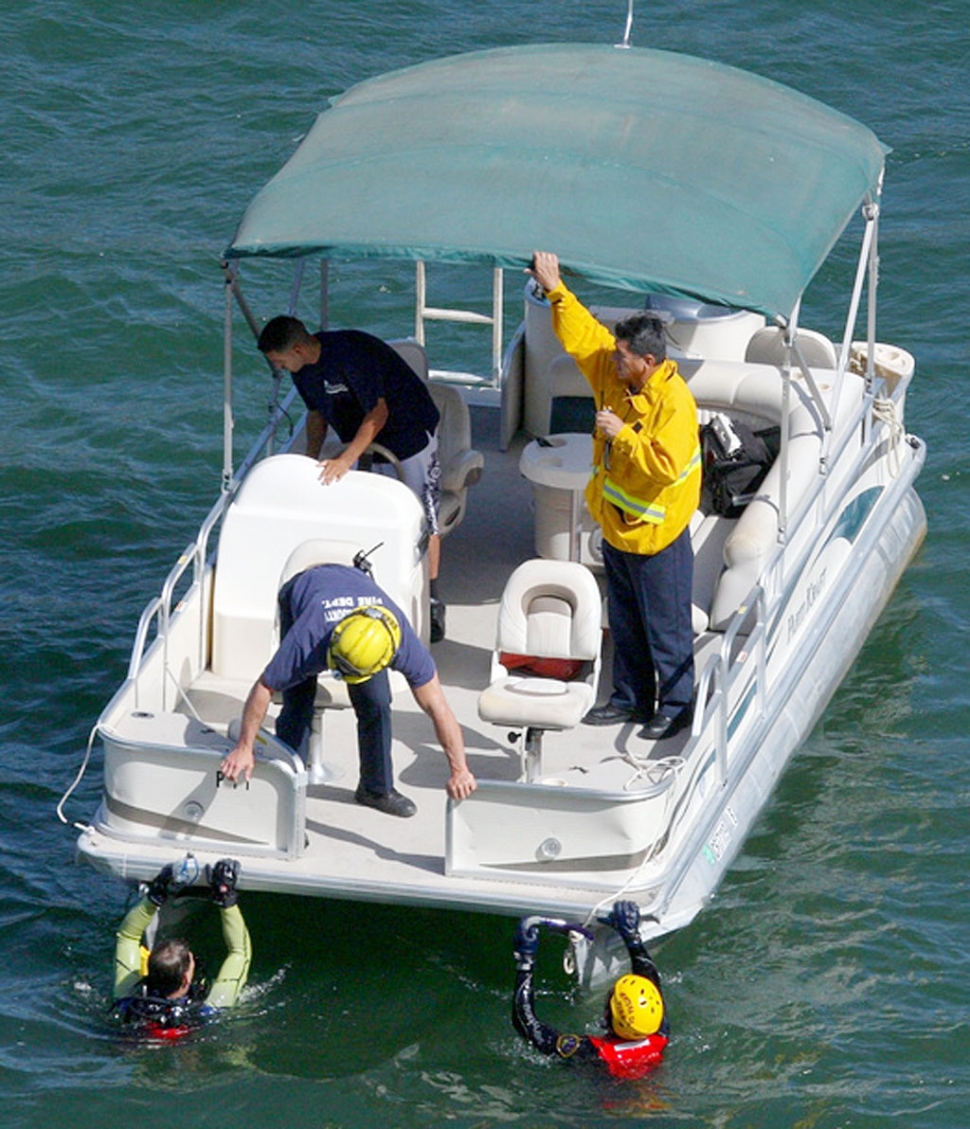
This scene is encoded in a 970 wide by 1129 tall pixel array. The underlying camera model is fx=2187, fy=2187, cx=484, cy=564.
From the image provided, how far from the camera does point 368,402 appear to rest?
33.1ft

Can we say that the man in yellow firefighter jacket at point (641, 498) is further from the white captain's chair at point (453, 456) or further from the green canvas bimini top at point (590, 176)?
the white captain's chair at point (453, 456)

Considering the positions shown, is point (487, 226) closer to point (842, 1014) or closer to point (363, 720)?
point (363, 720)

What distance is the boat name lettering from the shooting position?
1030 centimetres

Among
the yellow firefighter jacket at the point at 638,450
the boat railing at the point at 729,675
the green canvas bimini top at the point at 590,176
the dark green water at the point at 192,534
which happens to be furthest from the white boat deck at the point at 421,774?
the green canvas bimini top at the point at 590,176

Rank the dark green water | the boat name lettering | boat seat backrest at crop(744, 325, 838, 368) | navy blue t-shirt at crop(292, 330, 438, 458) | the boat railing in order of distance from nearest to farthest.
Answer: the dark green water < the boat railing < navy blue t-shirt at crop(292, 330, 438, 458) < the boat name lettering < boat seat backrest at crop(744, 325, 838, 368)

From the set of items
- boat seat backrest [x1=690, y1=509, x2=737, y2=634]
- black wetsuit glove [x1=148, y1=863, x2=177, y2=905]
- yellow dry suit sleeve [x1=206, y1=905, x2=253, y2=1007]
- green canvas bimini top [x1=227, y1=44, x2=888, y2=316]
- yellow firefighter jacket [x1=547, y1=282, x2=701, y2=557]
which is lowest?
yellow dry suit sleeve [x1=206, y1=905, x2=253, y2=1007]

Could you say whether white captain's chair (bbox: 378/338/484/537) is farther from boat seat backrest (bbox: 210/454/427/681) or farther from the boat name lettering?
the boat name lettering

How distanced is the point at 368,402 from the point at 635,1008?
323 centimetres

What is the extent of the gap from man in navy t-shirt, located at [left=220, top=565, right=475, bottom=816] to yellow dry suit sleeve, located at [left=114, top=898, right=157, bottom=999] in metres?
0.77

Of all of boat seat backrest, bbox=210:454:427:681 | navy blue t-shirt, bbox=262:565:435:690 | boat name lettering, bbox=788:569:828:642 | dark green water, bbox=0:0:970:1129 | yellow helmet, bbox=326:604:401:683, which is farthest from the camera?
boat name lettering, bbox=788:569:828:642

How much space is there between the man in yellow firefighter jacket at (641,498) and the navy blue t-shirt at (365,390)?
3.91ft

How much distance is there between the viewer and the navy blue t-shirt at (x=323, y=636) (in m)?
8.35

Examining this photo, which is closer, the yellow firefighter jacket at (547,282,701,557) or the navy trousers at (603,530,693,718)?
the yellow firefighter jacket at (547,282,701,557)

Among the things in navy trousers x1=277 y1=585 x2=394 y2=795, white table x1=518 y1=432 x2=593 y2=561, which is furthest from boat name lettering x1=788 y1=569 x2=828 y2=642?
navy trousers x1=277 y1=585 x2=394 y2=795
